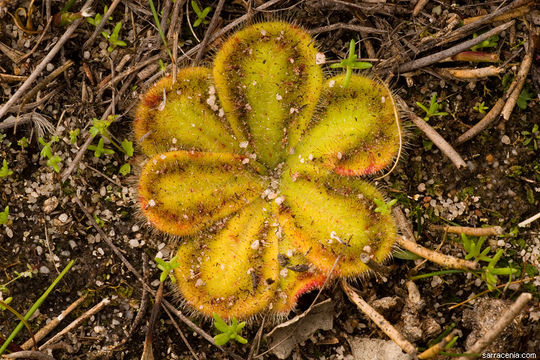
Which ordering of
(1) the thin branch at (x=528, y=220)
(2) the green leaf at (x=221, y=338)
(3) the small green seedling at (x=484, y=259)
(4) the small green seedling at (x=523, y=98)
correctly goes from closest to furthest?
(2) the green leaf at (x=221, y=338), (3) the small green seedling at (x=484, y=259), (1) the thin branch at (x=528, y=220), (4) the small green seedling at (x=523, y=98)

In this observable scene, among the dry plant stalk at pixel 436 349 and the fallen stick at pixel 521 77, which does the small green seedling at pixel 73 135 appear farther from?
the fallen stick at pixel 521 77

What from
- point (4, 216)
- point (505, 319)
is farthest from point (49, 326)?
point (505, 319)

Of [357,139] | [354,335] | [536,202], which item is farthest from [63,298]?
[536,202]

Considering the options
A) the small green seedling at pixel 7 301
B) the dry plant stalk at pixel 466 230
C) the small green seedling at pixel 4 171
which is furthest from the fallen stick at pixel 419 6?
the small green seedling at pixel 7 301

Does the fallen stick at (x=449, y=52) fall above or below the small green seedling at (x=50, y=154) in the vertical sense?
above

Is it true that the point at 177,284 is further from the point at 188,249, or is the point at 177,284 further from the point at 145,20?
the point at 145,20

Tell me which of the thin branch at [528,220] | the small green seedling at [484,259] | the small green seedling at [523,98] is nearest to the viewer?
the small green seedling at [484,259]
